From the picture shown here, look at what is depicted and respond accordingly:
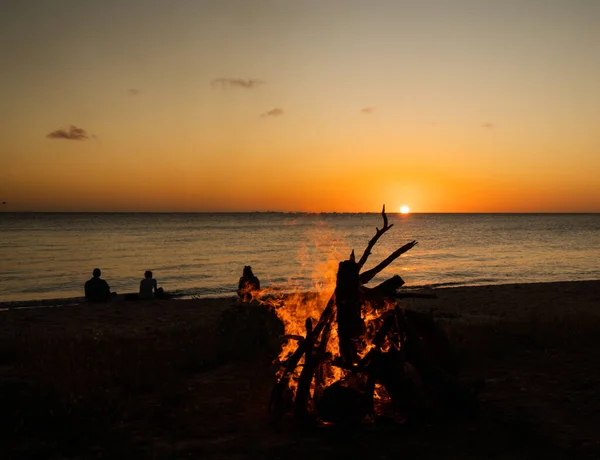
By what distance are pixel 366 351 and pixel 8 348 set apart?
8.03 metres

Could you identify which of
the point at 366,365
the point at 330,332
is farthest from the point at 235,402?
the point at 366,365

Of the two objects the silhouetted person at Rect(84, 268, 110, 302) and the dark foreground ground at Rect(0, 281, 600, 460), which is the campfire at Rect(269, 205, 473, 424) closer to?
the dark foreground ground at Rect(0, 281, 600, 460)

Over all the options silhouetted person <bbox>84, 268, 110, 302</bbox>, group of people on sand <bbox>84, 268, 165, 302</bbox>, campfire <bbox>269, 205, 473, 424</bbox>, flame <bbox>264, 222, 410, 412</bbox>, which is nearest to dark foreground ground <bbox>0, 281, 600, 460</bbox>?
campfire <bbox>269, 205, 473, 424</bbox>

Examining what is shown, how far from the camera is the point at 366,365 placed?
8133 mm

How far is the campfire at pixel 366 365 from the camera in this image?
780 centimetres

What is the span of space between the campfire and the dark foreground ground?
30cm

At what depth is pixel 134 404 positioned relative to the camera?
8773mm

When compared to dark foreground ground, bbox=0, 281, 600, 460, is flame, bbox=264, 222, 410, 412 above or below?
above

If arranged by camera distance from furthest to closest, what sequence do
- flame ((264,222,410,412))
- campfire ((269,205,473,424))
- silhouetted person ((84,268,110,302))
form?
silhouetted person ((84,268,110,302)) → flame ((264,222,410,412)) → campfire ((269,205,473,424))

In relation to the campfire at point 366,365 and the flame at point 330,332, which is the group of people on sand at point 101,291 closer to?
the flame at point 330,332

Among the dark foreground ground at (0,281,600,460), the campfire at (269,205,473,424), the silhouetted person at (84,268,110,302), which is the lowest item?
the silhouetted person at (84,268,110,302)

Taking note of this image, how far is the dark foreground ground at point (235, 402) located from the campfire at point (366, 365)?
0.97ft

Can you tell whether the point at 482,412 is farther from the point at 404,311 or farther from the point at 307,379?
the point at 307,379

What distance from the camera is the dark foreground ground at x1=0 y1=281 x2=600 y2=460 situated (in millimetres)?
7035
